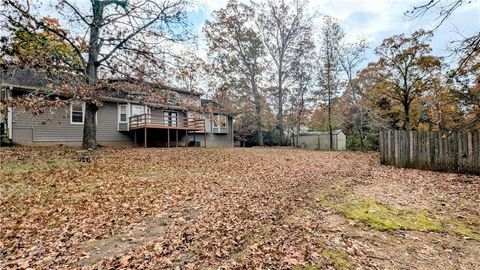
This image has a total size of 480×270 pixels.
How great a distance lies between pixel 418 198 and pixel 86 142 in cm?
1508

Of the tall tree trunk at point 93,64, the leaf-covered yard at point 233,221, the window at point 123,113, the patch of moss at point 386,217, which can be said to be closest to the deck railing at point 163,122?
the window at point 123,113

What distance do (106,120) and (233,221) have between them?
60.1 feet

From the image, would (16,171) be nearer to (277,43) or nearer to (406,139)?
(406,139)

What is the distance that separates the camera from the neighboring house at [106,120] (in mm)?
15828

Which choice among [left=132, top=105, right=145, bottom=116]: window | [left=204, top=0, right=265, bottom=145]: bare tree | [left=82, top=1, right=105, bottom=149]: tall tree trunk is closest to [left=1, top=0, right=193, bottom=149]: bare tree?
[left=82, top=1, right=105, bottom=149]: tall tree trunk

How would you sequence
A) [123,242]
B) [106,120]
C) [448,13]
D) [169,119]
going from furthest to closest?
[169,119] → [106,120] → [448,13] → [123,242]

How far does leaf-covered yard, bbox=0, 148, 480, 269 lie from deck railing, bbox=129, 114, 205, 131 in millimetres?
11520

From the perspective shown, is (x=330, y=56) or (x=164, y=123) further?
(x=330, y=56)

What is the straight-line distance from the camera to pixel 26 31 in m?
11.7

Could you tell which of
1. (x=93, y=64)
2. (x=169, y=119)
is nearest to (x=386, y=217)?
(x=93, y=64)

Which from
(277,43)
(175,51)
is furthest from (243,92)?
(175,51)

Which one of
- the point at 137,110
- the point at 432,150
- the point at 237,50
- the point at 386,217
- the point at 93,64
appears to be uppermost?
the point at 237,50

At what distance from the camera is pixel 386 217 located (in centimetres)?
509

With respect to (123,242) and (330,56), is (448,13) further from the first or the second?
(330,56)
